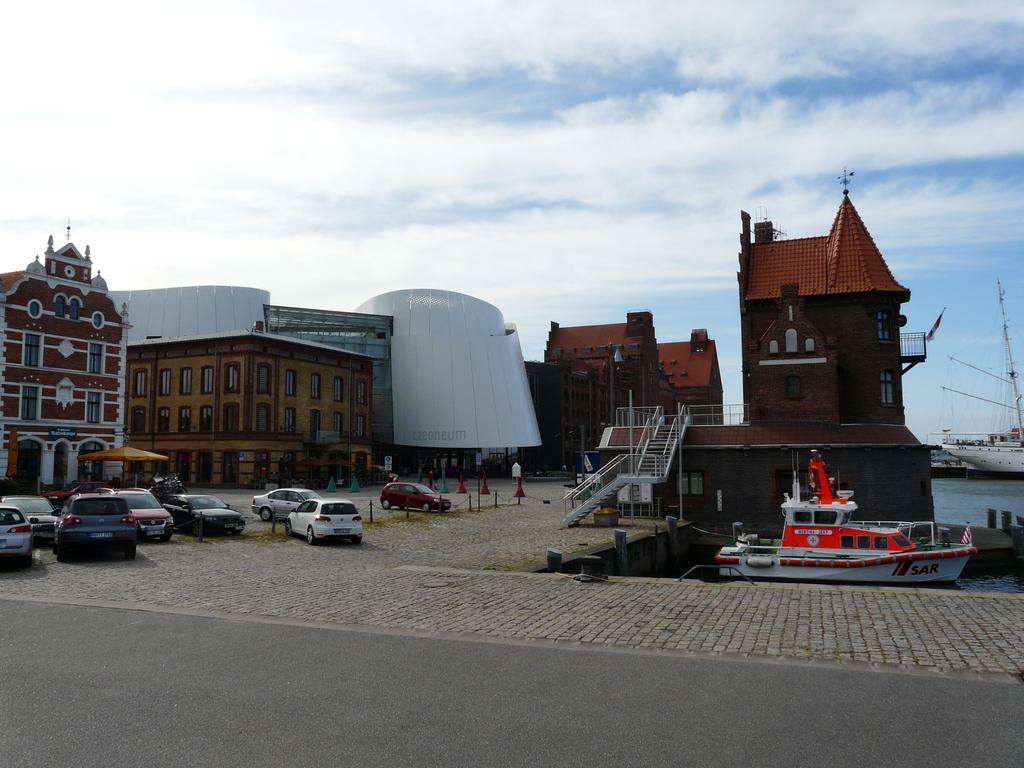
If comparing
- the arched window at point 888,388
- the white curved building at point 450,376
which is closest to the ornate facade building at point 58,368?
the white curved building at point 450,376

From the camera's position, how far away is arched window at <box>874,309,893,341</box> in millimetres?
39000

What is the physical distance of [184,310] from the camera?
302ft

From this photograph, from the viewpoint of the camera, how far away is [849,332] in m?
39.1

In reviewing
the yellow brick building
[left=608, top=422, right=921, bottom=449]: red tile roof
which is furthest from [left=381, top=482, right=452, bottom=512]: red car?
the yellow brick building

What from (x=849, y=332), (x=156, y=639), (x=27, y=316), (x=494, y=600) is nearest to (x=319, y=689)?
(x=156, y=639)

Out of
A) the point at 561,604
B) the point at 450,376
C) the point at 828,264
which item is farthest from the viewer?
the point at 450,376

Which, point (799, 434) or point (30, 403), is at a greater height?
point (30, 403)

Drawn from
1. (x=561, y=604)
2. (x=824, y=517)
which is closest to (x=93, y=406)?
(x=824, y=517)

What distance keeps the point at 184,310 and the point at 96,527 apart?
78.1 metres

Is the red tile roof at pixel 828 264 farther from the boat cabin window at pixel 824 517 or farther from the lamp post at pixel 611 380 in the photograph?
the boat cabin window at pixel 824 517

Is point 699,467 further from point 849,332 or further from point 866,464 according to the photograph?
point 849,332

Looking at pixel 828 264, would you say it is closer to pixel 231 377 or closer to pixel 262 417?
pixel 262 417

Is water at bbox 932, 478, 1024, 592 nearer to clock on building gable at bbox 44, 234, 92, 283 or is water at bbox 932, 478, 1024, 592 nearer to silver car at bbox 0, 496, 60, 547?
silver car at bbox 0, 496, 60, 547

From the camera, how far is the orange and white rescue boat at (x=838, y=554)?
23.4 m
